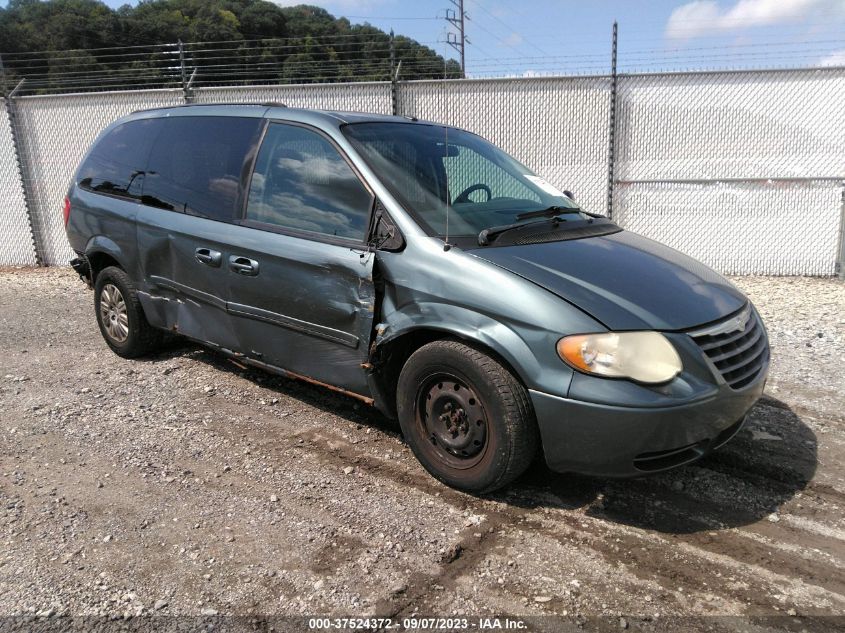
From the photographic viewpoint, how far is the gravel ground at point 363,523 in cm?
251

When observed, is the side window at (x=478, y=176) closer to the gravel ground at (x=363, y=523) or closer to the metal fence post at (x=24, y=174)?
the gravel ground at (x=363, y=523)

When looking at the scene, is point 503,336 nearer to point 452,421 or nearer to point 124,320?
point 452,421

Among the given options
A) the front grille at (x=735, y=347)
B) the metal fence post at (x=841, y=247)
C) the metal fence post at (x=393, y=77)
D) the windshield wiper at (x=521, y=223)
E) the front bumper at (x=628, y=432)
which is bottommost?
the metal fence post at (x=841, y=247)

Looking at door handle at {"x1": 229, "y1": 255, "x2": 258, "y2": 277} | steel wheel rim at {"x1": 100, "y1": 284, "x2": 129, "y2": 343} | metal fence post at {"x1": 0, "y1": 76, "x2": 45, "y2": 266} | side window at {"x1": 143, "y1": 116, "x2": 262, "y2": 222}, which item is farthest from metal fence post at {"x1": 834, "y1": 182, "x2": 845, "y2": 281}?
metal fence post at {"x1": 0, "y1": 76, "x2": 45, "y2": 266}

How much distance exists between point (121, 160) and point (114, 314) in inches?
50.1

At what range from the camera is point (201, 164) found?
439 cm

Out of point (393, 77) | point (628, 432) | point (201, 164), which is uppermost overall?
point (393, 77)

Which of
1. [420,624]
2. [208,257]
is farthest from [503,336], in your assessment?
[208,257]

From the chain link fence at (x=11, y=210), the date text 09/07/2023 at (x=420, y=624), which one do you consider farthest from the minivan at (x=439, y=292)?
the chain link fence at (x=11, y=210)

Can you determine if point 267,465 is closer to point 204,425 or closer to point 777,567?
point 204,425

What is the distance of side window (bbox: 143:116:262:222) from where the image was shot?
412cm

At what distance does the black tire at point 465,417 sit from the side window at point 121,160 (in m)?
2.94

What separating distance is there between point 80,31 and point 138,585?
29.9m

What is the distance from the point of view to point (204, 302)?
4.29 meters
